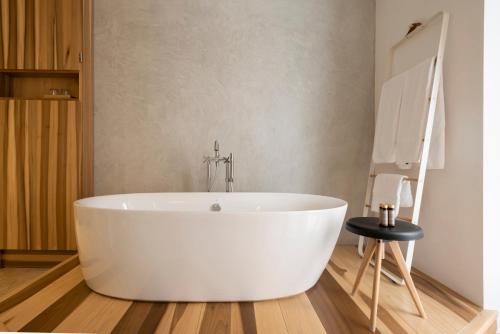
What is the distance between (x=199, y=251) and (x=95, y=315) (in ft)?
1.96

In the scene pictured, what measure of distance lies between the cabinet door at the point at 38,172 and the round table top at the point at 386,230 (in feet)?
7.60

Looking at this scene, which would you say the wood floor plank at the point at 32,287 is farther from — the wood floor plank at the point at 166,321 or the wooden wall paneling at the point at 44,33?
the wooden wall paneling at the point at 44,33

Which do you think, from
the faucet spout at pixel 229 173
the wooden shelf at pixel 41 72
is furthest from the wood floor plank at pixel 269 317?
the wooden shelf at pixel 41 72

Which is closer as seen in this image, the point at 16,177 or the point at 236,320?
the point at 236,320

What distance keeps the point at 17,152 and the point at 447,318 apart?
328cm

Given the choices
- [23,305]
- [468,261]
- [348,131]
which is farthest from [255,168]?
[23,305]

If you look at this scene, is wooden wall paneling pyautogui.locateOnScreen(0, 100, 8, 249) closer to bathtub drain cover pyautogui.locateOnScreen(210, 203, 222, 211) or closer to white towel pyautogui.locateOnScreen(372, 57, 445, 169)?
bathtub drain cover pyautogui.locateOnScreen(210, 203, 222, 211)

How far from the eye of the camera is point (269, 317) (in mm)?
1672

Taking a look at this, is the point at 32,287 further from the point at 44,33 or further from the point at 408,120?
the point at 408,120

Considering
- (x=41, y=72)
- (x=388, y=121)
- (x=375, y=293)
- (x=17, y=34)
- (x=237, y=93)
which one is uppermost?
(x=17, y=34)

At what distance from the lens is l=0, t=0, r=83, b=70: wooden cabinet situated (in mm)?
Answer: 2773

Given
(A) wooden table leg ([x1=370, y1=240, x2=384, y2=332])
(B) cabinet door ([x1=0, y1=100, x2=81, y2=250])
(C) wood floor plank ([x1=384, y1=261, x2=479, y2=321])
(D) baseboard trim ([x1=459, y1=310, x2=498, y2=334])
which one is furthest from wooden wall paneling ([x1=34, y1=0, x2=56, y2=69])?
(D) baseboard trim ([x1=459, y1=310, x2=498, y2=334])

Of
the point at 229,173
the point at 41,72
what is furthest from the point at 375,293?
the point at 41,72
